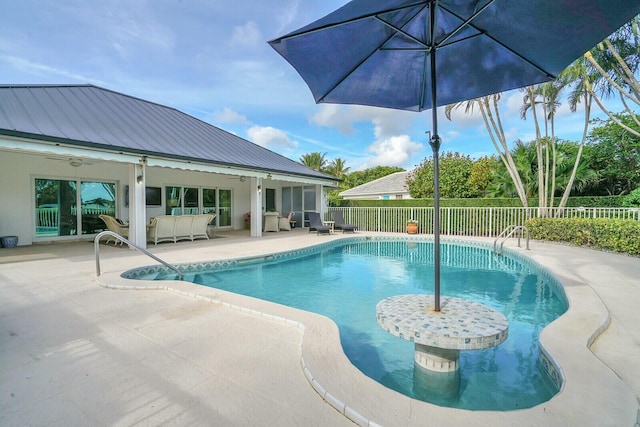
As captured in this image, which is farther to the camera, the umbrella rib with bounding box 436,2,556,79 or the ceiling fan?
the ceiling fan

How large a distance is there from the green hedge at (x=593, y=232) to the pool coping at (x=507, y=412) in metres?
7.07

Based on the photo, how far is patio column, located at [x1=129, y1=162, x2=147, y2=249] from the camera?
960 centimetres

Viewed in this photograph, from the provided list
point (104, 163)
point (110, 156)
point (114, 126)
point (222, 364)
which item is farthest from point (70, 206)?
point (222, 364)

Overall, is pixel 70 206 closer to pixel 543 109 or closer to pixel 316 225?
pixel 316 225

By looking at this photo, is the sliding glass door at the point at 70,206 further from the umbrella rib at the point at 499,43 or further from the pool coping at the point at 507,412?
the umbrella rib at the point at 499,43

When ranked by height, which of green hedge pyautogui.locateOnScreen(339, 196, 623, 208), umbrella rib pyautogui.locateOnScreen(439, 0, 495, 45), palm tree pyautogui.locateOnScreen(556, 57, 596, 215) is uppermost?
palm tree pyautogui.locateOnScreen(556, 57, 596, 215)

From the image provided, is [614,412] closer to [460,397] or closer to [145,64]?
[460,397]

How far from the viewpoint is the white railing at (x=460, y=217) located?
13.3 metres

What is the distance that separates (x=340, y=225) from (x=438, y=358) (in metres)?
12.4

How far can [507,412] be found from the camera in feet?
6.98

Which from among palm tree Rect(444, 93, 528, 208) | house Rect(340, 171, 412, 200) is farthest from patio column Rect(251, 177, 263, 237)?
house Rect(340, 171, 412, 200)

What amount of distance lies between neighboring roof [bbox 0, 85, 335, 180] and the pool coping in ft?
26.5

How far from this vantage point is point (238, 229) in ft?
56.4

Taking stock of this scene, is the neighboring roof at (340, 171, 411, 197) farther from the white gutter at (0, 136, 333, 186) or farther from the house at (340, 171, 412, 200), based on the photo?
the white gutter at (0, 136, 333, 186)
